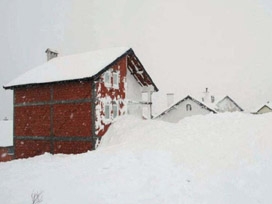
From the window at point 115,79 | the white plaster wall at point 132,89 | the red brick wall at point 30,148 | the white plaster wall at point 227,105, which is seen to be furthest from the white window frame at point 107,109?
the white plaster wall at point 227,105

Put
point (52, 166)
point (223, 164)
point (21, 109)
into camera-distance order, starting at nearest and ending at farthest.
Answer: point (223, 164) → point (52, 166) → point (21, 109)

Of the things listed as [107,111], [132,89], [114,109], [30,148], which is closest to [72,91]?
→ [107,111]

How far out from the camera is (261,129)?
46.0 ft

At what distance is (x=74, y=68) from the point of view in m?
21.6

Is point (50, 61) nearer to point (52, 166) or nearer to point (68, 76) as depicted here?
point (68, 76)

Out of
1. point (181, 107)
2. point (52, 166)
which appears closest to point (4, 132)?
point (181, 107)

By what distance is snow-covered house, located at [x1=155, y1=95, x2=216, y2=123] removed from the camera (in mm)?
38656

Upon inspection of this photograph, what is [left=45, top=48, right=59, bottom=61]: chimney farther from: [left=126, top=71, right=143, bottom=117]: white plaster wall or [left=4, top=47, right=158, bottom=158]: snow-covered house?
[left=126, top=71, right=143, bottom=117]: white plaster wall

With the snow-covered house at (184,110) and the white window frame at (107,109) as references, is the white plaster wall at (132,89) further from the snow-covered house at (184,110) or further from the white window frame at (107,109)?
the snow-covered house at (184,110)

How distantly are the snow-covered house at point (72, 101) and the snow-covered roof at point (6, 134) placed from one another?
52.7ft

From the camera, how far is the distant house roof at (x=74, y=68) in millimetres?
19953

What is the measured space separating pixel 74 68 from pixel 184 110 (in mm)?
21471

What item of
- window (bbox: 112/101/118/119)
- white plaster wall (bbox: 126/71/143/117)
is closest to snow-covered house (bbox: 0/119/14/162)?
white plaster wall (bbox: 126/71/143/117)

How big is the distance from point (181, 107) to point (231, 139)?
2649 centimetres
